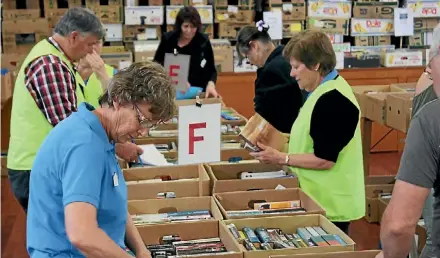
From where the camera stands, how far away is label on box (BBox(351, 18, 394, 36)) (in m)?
6.91

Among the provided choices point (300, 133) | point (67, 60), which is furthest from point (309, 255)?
point (67, 60)

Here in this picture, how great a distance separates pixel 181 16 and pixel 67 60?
7.30 ft

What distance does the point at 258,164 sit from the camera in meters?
3.38

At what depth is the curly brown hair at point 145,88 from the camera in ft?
5.83

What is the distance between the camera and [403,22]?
691 centimetres

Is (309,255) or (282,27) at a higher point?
(282,27)

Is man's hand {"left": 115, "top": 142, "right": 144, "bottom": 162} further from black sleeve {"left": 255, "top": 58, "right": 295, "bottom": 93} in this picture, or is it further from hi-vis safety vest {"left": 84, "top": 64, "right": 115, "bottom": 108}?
black sleeve {"left": 255, "top": 58, "right": 295, "bottom": 93}

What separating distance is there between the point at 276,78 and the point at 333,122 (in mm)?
1185

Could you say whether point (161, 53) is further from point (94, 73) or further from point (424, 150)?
point (424, 150)

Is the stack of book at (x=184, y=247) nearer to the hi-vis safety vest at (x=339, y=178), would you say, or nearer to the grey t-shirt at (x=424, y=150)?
the hi-vis safety vest at (x=339, y=178)

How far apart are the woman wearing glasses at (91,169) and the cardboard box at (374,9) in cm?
546

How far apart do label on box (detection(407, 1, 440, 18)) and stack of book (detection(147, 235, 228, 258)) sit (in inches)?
204

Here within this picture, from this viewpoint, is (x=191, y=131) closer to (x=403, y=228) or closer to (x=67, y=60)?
(x=67, y=60)

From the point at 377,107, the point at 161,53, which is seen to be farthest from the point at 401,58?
the point at 161,53
